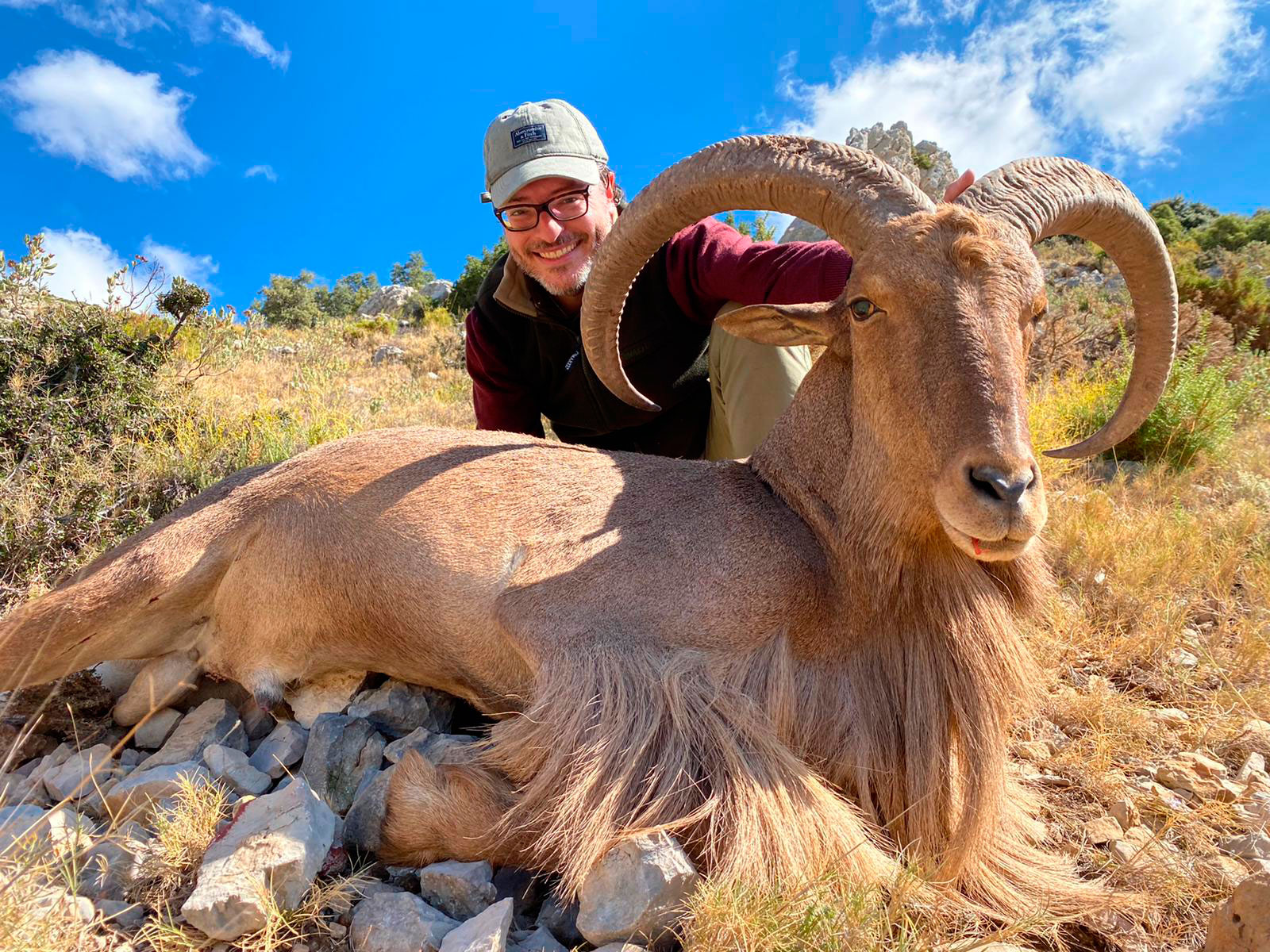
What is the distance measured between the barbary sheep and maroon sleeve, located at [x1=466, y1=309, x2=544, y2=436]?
1746 mm

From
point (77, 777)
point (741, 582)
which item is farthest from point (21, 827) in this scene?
point (741, 582)

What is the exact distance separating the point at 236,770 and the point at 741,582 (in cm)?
189

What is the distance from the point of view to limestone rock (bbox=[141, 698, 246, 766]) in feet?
9.92

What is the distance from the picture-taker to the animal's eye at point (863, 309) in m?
2.69

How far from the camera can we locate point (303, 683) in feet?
11.2

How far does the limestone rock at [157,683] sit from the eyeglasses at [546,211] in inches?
111

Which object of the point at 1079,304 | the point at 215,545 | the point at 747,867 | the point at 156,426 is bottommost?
the point at 747,867

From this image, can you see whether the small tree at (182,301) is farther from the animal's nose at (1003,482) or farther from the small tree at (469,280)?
the small tree at (469,280)

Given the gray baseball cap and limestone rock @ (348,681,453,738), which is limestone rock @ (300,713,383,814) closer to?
limestone rock @ (348,681,453,738)

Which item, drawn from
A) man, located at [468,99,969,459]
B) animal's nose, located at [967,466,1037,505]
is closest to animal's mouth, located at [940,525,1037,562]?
animal's nose, located at [967,466,1037,505]

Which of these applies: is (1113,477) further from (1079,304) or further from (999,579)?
(1079,304)

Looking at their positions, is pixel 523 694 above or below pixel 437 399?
below

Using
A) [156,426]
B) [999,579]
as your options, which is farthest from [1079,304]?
[156,426]

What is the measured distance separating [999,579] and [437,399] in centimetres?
762
